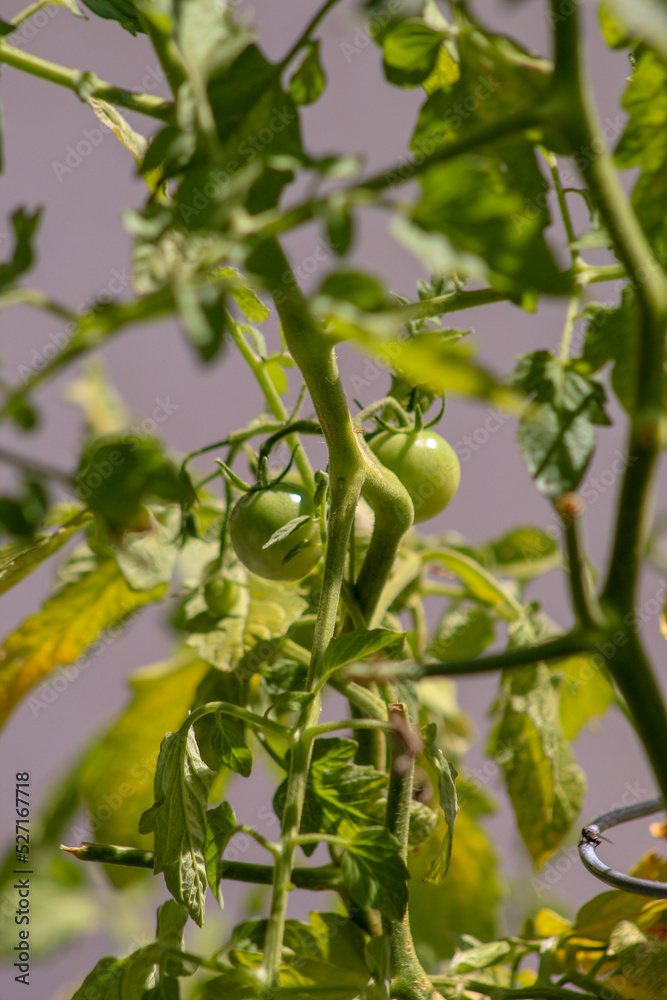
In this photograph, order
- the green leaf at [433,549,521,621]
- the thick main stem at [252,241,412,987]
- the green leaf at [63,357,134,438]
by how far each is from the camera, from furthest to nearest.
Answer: the green leaf at [63,357,134,438]
the green leaf at [433,549,521,621]
the thick main stem at [252,241,412,987]

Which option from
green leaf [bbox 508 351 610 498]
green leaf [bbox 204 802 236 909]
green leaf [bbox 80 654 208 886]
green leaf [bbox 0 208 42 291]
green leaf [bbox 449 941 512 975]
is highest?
green leaf [bbox 0 208 42 291]

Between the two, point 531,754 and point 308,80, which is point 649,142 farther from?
point 531,754

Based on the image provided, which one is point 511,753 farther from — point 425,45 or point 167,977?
point 425,45

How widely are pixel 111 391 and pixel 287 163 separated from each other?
673mm

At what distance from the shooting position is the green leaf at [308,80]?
0.84 ft

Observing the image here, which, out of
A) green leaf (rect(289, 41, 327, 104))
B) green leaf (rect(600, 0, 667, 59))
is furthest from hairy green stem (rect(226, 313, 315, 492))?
green leaf (rect(600, 0, 667, 59))

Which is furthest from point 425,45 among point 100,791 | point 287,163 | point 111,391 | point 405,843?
point 111,391

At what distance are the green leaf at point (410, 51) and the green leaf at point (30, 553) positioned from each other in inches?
9.9

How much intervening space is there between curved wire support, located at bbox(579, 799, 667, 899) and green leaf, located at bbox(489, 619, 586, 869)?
0.08m

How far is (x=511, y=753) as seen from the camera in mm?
458

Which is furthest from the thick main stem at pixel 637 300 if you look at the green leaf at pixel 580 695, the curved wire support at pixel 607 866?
the green leaf at pixel 580 695

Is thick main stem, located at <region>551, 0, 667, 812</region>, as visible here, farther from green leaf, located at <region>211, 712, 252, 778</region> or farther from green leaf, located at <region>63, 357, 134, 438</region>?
green leaf, located at <region>63, 357, 134, 438</region>

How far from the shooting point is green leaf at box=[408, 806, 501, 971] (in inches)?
20.9

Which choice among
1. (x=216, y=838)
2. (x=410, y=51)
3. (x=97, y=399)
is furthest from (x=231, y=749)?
(x=97, y=399)
